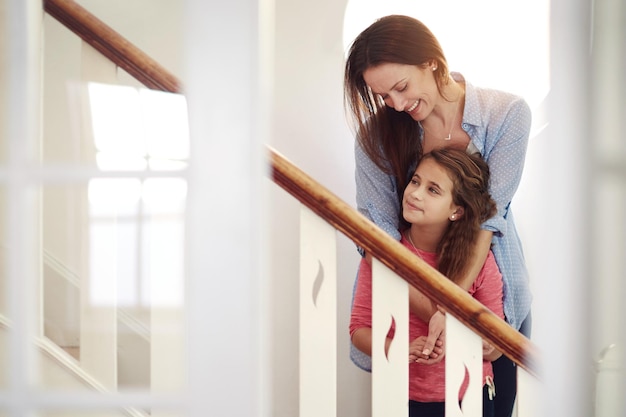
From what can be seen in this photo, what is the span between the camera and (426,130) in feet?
8.73

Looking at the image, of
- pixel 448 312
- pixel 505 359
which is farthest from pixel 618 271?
pixel 505 359

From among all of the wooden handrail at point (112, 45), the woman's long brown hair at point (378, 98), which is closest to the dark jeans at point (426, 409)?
the woman's long brown hair at point (378, 98)

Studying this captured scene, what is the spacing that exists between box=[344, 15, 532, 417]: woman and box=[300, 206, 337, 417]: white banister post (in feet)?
2.64

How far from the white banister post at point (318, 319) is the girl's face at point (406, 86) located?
3.44 feet

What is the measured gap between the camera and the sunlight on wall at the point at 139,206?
3.89ft

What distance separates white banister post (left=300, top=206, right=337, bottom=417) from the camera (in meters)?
1.67

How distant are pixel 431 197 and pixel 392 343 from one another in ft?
3.27

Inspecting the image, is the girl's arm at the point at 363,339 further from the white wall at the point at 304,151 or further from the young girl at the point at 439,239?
the white wall at the point at 304,151

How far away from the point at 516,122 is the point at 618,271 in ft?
4.85

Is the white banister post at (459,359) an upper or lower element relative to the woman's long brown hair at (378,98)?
lower

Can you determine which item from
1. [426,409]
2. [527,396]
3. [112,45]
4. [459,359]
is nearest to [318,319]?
[459,359]

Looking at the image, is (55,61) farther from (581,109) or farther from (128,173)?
(581,109)

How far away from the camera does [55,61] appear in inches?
47.8

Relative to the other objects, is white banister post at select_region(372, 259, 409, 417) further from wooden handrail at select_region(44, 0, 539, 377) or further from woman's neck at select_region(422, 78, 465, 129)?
woman's neck at select_region(422, 78, 465, 129)
